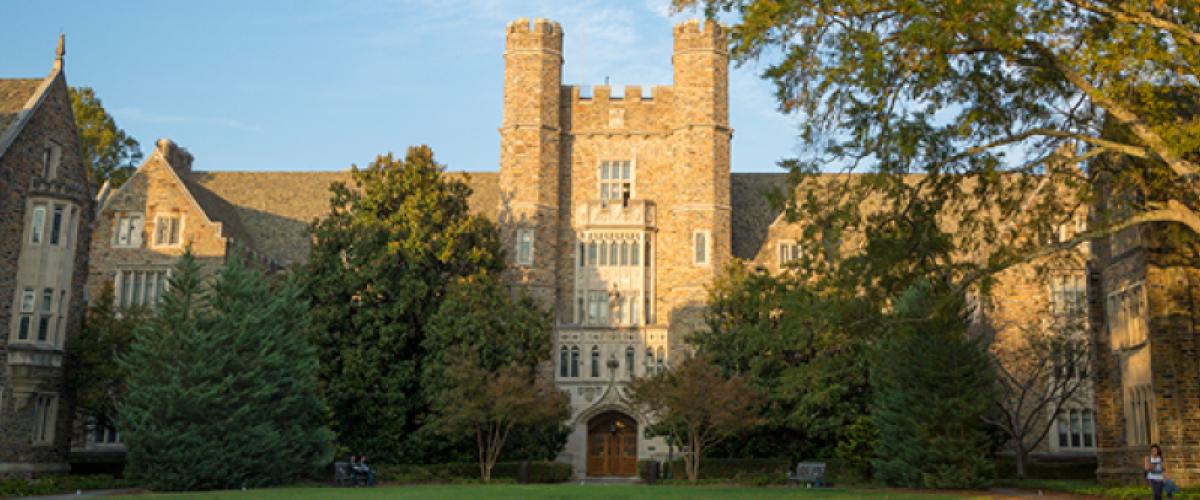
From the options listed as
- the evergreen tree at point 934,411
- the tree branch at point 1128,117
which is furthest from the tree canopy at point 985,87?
the evergreen tree at point 934,411

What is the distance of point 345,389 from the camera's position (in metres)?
36.4

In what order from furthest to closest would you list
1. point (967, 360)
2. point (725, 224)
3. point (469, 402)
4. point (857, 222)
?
point (725, 224), point (469, 402), point (967, 360), point (857, 222)

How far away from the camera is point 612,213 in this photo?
145ft

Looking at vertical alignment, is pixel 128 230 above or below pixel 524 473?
above

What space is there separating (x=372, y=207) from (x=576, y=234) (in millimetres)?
8996

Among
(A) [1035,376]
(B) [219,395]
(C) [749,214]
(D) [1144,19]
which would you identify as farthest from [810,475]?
(D) [1144,19]

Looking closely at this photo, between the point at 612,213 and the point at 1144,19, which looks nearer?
the point at 1144,19

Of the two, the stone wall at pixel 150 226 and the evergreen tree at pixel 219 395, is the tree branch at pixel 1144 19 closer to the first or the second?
the evergreen tree at pixel 219 395

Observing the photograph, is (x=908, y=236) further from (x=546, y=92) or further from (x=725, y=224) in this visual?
(x=546, y=92)

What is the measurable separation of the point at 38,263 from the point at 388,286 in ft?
36.9

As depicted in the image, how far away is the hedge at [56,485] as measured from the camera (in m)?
25.9

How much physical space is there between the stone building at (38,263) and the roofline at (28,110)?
26mm

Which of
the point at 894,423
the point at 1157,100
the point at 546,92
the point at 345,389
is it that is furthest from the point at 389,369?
the point at 1157,100

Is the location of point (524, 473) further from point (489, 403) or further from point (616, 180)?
→ point (616, 180)
